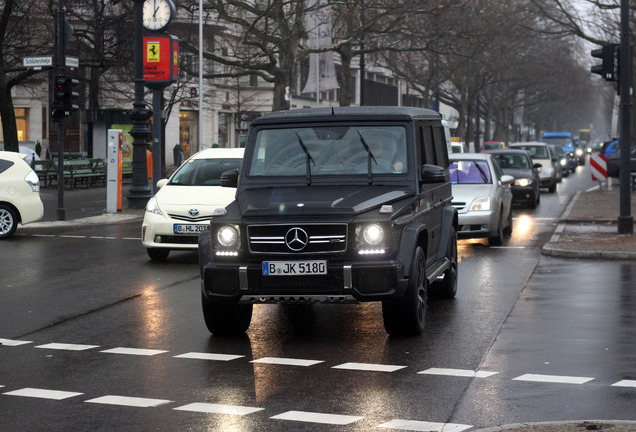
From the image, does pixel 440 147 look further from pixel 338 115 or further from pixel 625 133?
pixel 625 133

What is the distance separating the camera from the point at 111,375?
7957mm

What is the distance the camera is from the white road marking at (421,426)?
20.5 feet

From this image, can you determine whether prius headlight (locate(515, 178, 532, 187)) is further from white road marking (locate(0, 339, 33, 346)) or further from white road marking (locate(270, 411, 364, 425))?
white road marking (locate(270, 411, 364, 425))

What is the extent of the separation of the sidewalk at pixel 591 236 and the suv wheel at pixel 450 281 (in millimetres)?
4895

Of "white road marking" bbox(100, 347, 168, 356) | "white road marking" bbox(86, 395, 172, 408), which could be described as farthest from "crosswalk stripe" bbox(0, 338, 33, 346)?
"white road marking" bbox(86, 395, 172, 408)

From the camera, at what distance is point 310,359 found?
8.54 m

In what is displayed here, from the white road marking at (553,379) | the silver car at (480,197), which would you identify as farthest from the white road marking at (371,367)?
the silver car at (480,197)

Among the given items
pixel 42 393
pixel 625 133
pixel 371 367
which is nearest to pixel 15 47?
pixel 625 133

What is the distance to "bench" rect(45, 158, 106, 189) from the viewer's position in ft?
125

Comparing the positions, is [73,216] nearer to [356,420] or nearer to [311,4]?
[311,4]

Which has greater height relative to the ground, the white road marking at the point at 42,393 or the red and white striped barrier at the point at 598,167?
the red and white striped barrier at the point at 598,167

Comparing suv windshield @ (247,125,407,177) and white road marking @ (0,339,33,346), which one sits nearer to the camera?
white road marking @ (0,339,33,346)

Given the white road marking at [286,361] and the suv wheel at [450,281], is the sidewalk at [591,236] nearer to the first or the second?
the suv wheel at [450,281]

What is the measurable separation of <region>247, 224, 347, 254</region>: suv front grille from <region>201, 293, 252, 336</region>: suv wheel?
2.17ft
